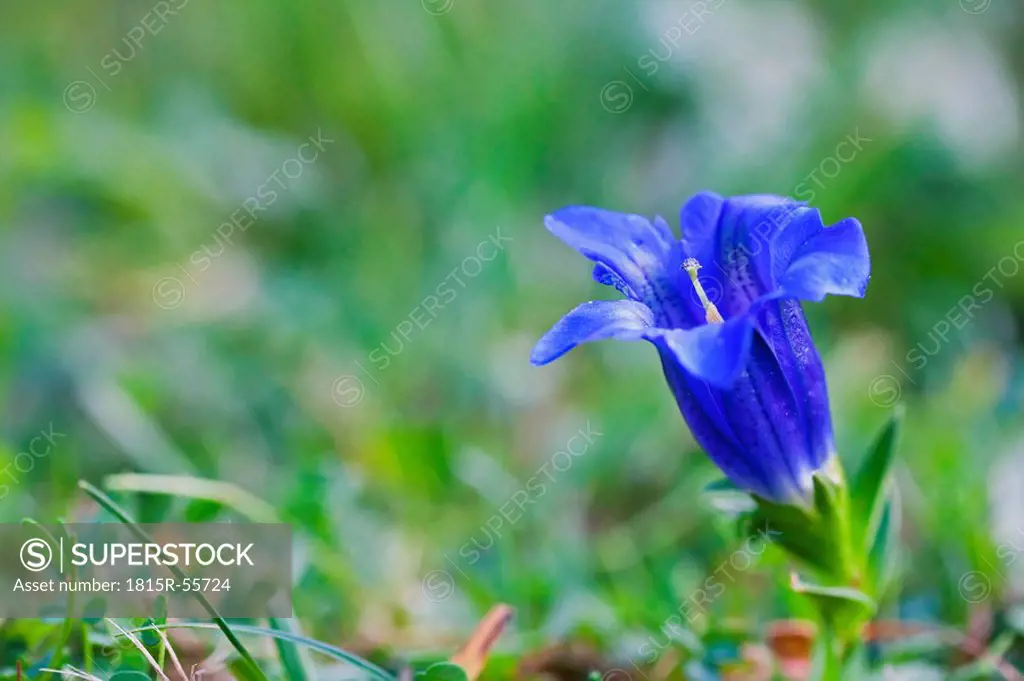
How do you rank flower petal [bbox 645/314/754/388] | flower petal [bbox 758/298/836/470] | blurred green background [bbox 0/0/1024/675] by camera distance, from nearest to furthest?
flower petal [bbox 645/314/754/388], flower petal [bbox 758/298/836/470], blurred green background [bbox 0/0/1024/675]

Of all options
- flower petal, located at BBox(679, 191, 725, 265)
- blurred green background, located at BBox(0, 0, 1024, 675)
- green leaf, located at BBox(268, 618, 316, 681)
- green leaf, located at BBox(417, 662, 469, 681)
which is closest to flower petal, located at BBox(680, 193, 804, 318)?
flower petal, located at BBox(679, 191, 725, 265)

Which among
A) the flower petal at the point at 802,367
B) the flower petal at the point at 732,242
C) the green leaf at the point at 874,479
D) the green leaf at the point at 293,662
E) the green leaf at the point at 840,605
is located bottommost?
the green leaf at the point at 840,605

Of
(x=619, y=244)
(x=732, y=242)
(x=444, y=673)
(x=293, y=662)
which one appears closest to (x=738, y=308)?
(x=732, y=242)

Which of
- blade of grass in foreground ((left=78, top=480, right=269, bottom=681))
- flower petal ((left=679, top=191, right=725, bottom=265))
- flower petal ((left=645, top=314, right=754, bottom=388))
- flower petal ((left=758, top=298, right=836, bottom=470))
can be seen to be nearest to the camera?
flower petal ((left=645, top=314, right=754, bottom=388))

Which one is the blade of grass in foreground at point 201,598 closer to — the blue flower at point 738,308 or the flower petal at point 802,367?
the blue flower at point 738,308

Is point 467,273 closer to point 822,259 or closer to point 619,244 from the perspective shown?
point 619,244

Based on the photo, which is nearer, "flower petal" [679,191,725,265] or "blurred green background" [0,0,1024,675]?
"flower petal" [679,191,725,265]

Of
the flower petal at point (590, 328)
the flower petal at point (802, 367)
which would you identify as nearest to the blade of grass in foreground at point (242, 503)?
the flower petal at point (590, 328)

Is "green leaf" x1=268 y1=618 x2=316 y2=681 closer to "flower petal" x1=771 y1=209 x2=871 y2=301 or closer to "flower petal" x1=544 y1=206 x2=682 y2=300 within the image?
"flower petal" x1=544 y1=206 x2=682 y2=300

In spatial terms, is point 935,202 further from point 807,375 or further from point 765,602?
point 807,375
